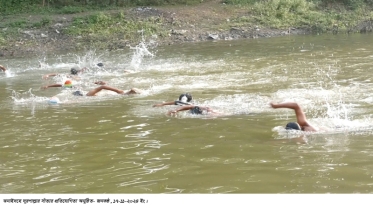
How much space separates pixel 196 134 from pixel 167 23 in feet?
68.2

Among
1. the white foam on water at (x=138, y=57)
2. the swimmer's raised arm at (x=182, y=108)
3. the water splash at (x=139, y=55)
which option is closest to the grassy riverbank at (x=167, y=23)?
the water splash at (x=139, y=55)

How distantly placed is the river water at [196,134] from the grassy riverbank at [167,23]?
8934 millimetres

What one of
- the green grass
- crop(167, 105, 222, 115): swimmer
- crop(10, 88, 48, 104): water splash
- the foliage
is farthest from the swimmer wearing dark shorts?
the green grass

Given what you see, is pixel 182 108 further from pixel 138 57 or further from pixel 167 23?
pixel 167 23

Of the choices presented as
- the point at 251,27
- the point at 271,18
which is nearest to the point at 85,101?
the point at 251,27

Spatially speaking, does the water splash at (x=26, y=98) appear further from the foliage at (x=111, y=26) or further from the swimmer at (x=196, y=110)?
the foliage at (x=111, y=26)

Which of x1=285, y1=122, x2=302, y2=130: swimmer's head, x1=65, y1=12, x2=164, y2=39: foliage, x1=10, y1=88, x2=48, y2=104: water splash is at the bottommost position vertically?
x1=10, y1=88, x2=48, y2=104: water splash

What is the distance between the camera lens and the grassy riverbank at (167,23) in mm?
25297

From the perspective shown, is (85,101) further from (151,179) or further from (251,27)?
(251,27)

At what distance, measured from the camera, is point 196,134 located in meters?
7.90

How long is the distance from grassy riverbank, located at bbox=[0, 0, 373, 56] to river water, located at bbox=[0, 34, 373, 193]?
893 centimetres

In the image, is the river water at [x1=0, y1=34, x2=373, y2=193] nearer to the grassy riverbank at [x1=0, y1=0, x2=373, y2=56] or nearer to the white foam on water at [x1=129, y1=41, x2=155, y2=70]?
the white foam on water at [x1=129, y1=41, x2=155, y2=70]

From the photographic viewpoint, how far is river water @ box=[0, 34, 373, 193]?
18.6ft

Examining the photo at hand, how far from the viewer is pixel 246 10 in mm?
31281
